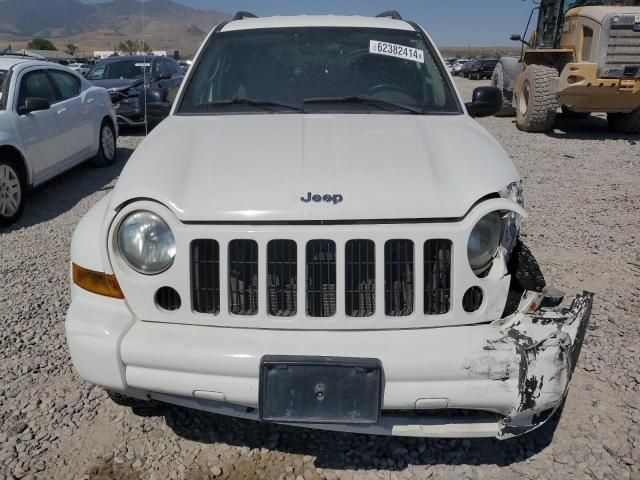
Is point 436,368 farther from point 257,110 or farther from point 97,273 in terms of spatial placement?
point 257,110

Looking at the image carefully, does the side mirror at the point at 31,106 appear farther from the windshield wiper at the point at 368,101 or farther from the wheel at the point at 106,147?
the windshield wiper at the point at 368,101

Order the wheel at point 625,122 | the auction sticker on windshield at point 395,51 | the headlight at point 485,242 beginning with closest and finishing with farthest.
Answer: the headlight at point 485,242 < the auction sticker on windshield at point 395,51 < the wheel at point 625,122

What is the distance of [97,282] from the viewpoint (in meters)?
2.23

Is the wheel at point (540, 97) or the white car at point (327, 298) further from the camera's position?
the wheel at point (540, 97)

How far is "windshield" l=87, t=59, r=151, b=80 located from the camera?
11.9 meters

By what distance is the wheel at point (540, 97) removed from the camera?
10906 mm

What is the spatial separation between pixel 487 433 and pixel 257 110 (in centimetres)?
205

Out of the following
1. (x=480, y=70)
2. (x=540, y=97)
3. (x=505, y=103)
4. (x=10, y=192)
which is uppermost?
(x=540, y=97)

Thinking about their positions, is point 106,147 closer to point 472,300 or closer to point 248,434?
point 248,434

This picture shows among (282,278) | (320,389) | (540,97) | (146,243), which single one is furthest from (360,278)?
(540,97)

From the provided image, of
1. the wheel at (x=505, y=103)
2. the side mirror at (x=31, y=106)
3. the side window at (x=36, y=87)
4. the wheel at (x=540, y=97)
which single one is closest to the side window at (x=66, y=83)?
the side window at (x=36, y=87)

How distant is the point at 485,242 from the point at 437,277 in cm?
26

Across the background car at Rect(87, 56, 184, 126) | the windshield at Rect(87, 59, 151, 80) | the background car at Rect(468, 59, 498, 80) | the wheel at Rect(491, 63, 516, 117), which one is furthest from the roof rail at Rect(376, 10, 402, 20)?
the background car at Rect(468, 59, 498, 80)

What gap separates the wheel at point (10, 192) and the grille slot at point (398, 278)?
4.99 meters
